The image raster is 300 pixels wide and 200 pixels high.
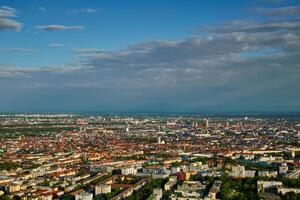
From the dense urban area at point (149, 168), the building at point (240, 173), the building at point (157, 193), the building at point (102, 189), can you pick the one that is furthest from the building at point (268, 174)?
the building at point (102, 189)

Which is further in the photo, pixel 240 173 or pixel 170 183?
pixel 240 173

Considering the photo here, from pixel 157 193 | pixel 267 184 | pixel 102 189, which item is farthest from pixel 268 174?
pixel 102 189

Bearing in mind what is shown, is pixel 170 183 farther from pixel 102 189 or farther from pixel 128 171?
pixel 128 171

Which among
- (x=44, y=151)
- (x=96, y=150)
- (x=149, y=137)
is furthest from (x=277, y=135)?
(x=44, y=151)

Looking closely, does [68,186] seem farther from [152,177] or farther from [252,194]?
[252,194]

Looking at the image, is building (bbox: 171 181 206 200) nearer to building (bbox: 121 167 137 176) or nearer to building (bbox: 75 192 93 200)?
building (bbox: 75 192 93 200)

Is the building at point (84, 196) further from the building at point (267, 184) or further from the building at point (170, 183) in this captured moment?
the building at point (267, 184)

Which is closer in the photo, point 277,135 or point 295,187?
point 295,187

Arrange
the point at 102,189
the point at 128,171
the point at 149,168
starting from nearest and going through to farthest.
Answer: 1. the point at 102,189
2. the point at 128,171
3. the point at 149,168

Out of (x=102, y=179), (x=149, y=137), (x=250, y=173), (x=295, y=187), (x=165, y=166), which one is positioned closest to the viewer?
(x=295, y=187)
